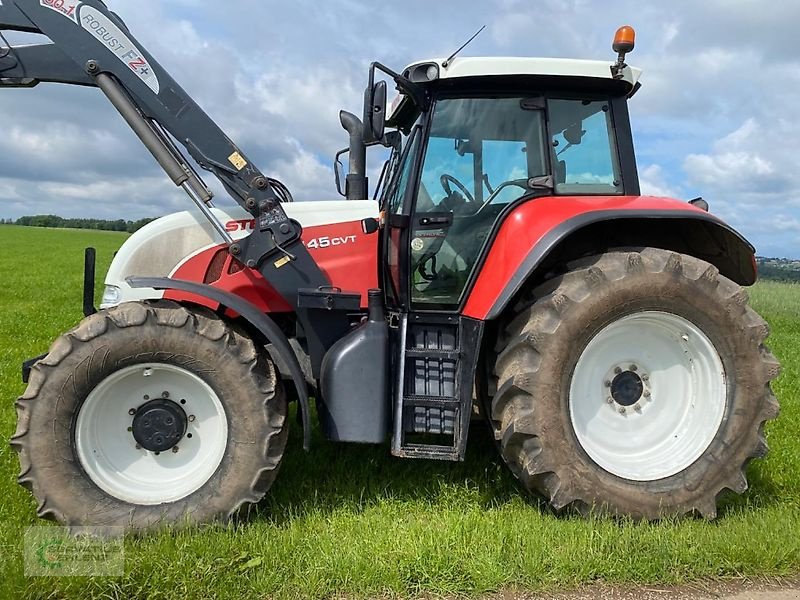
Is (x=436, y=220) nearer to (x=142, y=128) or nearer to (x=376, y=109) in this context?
(x=376, y=109)

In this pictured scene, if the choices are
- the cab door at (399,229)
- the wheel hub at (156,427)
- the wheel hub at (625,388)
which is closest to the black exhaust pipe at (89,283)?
the wheel hub at (156,427)

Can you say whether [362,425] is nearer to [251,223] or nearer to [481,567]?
[481,567]

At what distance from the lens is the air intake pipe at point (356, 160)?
13.8 feet

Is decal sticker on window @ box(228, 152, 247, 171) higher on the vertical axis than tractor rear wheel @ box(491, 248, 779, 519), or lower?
higher

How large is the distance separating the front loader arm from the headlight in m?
0.70

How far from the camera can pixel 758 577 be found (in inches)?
122

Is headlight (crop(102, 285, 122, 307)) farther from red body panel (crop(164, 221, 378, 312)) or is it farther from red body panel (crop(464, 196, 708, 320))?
red body panel (crop(464, 196, 708, 320))

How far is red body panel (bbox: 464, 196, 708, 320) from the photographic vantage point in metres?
3.44

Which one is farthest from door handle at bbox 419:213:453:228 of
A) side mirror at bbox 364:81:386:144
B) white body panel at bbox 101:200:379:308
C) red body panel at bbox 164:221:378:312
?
white body panel at bbox 101:200:379:308

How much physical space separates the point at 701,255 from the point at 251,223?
2.83 meters

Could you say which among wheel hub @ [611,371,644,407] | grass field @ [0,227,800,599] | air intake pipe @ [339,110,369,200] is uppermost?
air intake pipe @ [339,110,369,200]

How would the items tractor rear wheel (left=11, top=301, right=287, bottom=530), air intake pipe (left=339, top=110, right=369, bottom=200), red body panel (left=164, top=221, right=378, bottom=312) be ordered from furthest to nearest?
air intake pipe (left=339, top=110, right=369, bottom=200) → red body panel (left=164, top=221, right=378, bottom=312) → tractor rear wheel (left=11, top=301, right=287, bottom=530)

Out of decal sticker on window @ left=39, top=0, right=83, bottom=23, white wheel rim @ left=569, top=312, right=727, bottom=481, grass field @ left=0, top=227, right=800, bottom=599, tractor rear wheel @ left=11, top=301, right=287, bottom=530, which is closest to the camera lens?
grass field @ left=0, top=227, right=800, bottom=599

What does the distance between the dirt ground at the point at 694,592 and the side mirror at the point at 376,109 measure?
2.42 meters
